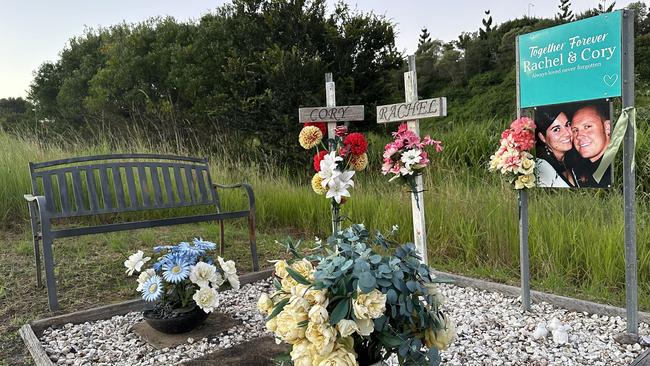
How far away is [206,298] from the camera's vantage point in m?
2.53

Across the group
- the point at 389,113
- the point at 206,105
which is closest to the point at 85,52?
the point at 206,105

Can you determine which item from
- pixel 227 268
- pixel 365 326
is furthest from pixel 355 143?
pixel 365 326

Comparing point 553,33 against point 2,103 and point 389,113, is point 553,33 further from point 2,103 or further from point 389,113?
point 2,103

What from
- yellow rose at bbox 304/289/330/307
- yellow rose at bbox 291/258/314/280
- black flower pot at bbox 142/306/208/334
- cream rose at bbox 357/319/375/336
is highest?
yellow rose at bbox 291/258/314/280

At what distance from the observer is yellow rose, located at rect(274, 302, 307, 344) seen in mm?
1407

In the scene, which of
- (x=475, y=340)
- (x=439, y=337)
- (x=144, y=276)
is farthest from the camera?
(x=144, y=276)

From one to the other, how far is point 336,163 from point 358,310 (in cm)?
174

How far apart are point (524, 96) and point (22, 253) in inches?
174

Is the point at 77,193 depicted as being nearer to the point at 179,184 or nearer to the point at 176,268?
the point at 179,184

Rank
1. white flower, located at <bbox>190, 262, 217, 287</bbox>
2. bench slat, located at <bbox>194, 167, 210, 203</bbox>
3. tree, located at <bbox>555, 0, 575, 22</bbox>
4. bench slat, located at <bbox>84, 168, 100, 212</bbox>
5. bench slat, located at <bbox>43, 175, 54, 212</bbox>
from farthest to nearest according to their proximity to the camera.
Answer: tree, located at <bbox>555, 0, 575, 22</bbox>
bench slat, located at <bbox>194, 167, 210, 203</bbox>
bench slat, located at <bbox>84, 168, 100, 212</bbox>
bench slat, located at <bbox>43, 175, 54, 212</bbox>
white flower, located at <bbox>190, 262, 217, 287</bbox>

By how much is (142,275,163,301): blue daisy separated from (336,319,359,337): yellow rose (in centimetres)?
146

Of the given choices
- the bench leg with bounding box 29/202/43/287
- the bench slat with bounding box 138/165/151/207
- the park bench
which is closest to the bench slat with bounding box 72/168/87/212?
the park bench

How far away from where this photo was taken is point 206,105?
1020 centimetres

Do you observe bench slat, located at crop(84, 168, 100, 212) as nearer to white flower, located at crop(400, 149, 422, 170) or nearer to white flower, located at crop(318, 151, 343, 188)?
white flower, located at crop(318, 151, 343, 188)
